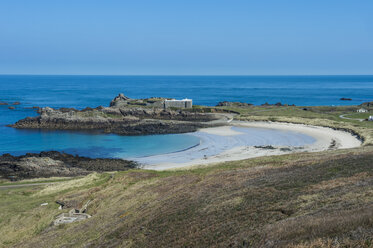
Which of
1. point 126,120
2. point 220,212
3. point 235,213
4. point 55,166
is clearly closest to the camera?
point 235,213

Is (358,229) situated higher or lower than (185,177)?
higher

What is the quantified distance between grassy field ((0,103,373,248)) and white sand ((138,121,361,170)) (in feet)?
78.5

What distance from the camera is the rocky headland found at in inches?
3554

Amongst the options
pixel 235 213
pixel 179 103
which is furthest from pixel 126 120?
pixel 235 213

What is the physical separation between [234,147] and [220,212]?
4955 cm

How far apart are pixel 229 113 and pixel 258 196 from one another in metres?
97.4

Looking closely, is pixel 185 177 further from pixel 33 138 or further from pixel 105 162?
pixel 33 138

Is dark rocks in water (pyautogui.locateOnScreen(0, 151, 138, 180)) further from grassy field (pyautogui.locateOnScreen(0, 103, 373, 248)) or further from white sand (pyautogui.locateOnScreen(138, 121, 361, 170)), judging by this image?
grassy field (pyautogui.locateOnScreen(0, 103, 373, 248))

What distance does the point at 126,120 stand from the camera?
102125 mm

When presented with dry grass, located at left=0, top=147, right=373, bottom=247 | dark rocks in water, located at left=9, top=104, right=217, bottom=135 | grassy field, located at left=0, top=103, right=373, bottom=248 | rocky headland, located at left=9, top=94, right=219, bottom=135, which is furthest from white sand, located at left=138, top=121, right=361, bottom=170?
dry grass, located at left=0, top=147, right=373, bottom=247

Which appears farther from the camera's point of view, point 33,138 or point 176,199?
point 33,138

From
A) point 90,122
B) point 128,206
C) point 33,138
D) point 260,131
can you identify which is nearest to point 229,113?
point 260,131

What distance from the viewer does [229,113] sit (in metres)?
116

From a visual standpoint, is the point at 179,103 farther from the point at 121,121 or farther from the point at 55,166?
the point at 55,166
